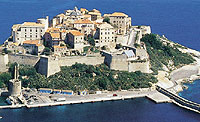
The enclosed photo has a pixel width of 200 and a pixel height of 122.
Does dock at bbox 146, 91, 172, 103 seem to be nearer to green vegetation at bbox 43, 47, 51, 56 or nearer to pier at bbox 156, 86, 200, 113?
pier at bbox 156, 86, 200, 113

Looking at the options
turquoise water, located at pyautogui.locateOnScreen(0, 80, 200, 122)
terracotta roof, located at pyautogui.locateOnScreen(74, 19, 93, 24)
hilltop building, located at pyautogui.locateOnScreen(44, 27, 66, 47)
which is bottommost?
turquoise water, located at pyautogui.locateOnScreen(0, 80, 200, 122)

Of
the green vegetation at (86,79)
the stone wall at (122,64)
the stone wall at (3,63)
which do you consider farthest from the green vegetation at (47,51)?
the stone wall at (122,64)

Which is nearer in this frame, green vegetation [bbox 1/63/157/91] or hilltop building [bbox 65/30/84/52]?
green vegetation [bbox 1/63/157/91]

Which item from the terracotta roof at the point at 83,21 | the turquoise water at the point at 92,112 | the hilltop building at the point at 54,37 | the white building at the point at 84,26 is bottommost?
the turquoise water at the point at 92,112

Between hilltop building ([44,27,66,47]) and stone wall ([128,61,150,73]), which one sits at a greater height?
hilltop building ([44,27,66,47])

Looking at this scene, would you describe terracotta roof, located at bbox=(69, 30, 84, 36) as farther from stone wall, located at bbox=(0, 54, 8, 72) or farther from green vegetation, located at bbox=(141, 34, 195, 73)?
green vegetation, located at bbox=(141, 34, 195, 73)

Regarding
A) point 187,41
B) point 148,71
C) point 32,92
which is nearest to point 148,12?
point 187,41

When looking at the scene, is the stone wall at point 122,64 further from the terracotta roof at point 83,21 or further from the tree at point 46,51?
the tree at point 46,51

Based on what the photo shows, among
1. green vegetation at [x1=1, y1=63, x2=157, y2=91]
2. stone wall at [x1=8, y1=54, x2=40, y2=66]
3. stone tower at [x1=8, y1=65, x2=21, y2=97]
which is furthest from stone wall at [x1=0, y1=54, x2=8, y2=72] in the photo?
stone tower at [x1=8, y1=65, x2=21, y2=97]
